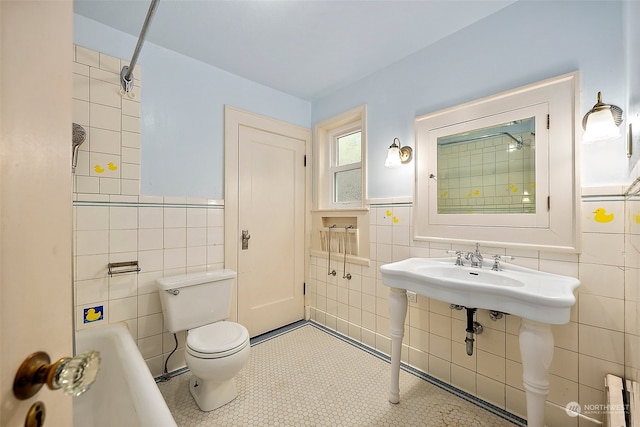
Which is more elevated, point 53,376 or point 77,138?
point 77,138

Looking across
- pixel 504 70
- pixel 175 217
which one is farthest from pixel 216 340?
pixel 504 70

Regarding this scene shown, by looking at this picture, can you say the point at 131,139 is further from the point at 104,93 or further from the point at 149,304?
the point at 149,304

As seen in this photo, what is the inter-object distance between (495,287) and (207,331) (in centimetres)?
161

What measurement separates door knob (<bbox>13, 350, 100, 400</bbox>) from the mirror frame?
1.82 meters

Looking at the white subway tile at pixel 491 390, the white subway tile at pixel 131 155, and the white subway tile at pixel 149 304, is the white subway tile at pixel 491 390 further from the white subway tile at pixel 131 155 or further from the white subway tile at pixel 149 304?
the white subway tile at pixel 131 155

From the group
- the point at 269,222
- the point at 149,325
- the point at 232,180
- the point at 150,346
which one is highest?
the point at 232,180

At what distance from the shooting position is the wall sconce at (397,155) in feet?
6.56

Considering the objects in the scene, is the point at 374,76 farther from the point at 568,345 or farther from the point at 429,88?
the point at 568,345

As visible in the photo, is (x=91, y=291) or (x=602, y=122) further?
(x=91, y=291)

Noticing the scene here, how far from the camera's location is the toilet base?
1551mm

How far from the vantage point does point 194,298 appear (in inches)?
72.0

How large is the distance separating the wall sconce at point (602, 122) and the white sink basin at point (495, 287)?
2.18 ft

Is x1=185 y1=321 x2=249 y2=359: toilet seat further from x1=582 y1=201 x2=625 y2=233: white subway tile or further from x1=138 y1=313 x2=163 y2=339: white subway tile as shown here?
x1=582 y1=201 x2=625 y2=233: white subway tile

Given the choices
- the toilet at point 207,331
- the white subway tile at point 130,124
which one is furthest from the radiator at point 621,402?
the white subway tile at point 130,124
